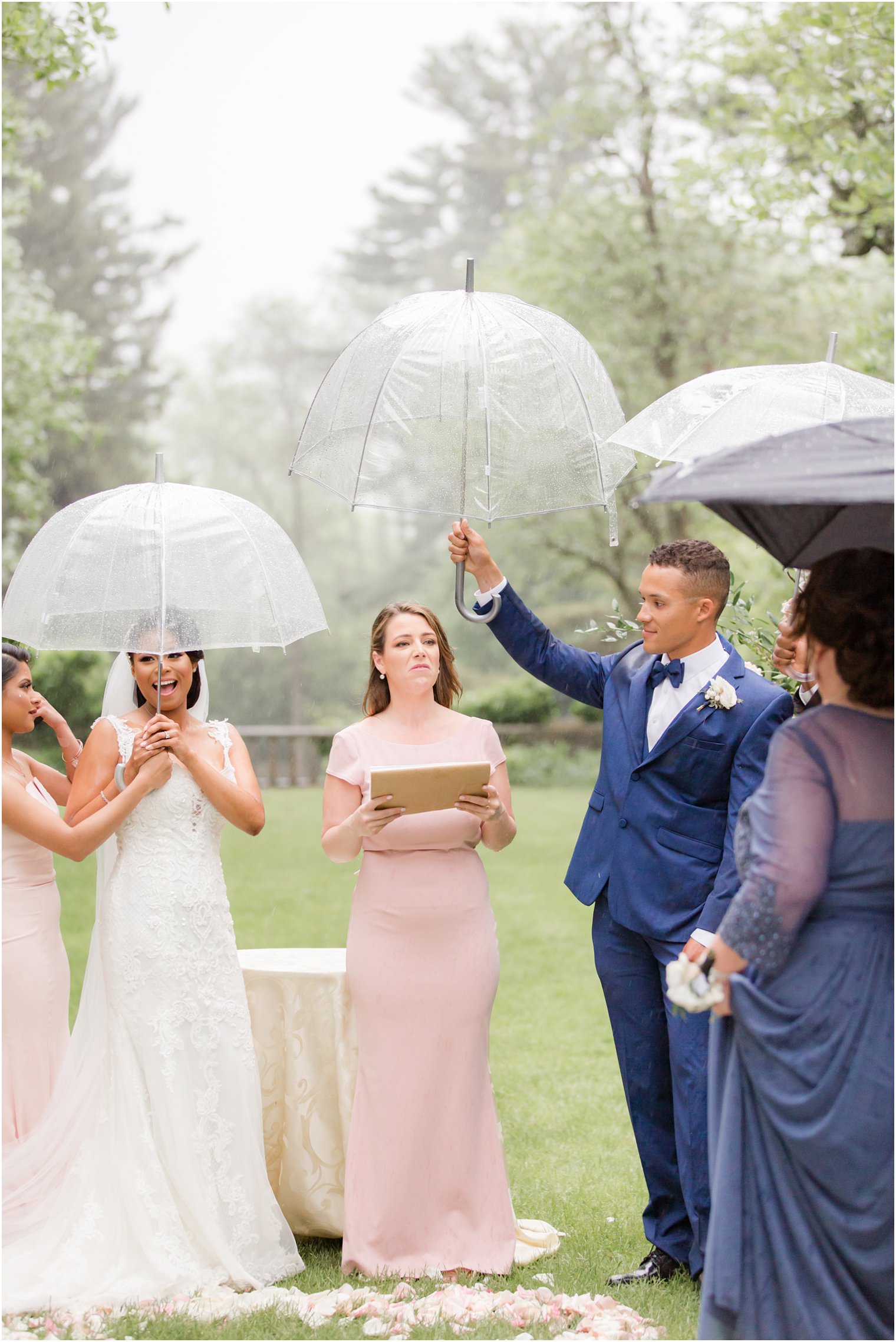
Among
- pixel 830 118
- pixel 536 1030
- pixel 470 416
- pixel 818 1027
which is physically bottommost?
pixel 536 1030

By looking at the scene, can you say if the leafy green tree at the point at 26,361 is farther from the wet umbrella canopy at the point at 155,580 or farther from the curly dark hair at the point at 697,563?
the curly dark hair at the point at 697,563

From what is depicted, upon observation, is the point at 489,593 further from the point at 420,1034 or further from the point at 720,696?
the point at 420,1034

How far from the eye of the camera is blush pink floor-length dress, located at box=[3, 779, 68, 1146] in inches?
164

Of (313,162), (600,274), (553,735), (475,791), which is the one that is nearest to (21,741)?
(553,735)

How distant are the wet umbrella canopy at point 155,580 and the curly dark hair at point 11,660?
0.06 meters

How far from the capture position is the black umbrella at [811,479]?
2537 millimetres

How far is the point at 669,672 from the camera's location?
13.6ft

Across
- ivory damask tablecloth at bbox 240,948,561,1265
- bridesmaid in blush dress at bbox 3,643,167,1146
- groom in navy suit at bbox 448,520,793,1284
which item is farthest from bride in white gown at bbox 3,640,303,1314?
groom in navy suit at bbox 448,520,793,1284

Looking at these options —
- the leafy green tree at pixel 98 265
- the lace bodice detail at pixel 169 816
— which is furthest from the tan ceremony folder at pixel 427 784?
the leafy green tree at pixel 98 265

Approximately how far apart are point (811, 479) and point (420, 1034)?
2359mm

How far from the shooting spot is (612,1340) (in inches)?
140

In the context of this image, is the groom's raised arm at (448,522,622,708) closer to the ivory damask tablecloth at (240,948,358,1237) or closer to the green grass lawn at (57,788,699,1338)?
the ivory damask tablecloth at (240,948,358,1237)

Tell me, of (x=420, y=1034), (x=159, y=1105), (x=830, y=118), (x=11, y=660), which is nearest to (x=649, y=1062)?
(x=420, y=1034)

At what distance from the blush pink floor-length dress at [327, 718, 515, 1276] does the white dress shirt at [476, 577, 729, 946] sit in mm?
500
